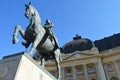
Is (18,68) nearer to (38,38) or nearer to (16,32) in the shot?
(16,32)

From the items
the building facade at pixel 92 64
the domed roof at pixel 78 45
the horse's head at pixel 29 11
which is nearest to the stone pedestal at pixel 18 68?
the horse's head at pixel 29 11

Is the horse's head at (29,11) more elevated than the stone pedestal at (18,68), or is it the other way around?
the horse's head at (29,11)

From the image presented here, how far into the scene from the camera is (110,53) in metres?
36.6

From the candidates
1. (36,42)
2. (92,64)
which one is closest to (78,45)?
(92,64)

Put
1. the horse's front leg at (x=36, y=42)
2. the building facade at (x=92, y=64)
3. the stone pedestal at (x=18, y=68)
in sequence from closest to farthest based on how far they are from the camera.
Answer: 1. the stone pedestal at (x=18, y=68)
2. the horse's front leg at (x=36, y=42)
3. the building facade at (x=92, y=64)

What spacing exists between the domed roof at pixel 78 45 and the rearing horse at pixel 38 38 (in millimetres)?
34794

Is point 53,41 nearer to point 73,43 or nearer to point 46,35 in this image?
point 46,35

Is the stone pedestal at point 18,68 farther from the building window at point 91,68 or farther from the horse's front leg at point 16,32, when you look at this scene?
the building window at point 91,68

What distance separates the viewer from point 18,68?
445cm

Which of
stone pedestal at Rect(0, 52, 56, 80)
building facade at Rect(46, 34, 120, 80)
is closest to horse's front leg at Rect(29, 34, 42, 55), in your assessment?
stone pedestal at Rect(0, 52, 56, 80)

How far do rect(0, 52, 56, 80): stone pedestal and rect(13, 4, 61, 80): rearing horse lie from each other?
0.65 m

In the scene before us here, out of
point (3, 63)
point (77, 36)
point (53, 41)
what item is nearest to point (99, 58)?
point (77, 36)

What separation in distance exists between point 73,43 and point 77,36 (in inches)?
182

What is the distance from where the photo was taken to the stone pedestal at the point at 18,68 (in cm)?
437
